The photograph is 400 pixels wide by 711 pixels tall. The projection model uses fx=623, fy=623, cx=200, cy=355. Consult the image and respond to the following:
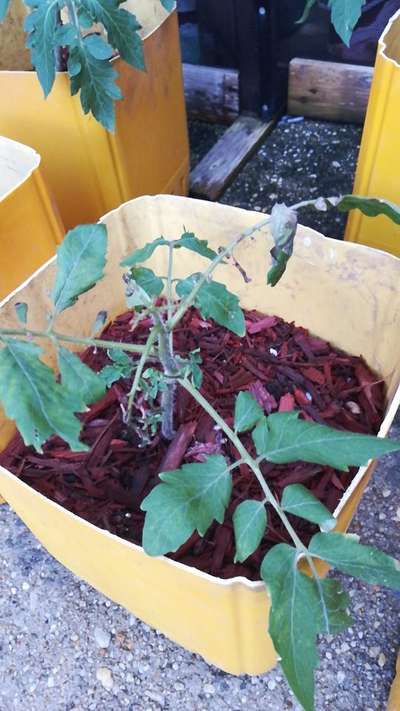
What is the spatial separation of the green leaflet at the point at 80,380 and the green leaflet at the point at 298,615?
0.18 metres

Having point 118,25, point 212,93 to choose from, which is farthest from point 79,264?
point 212,93

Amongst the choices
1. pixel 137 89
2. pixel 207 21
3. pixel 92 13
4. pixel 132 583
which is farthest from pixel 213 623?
pixel 207 21

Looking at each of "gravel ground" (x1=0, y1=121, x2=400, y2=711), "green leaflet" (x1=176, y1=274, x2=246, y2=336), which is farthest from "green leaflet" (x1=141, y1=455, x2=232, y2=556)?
"gravel ground" (x1=0, y1=121, x2=400, y2=711)

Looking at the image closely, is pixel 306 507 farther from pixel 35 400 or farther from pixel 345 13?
pixel 345 13

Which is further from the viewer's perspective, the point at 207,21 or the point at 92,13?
the point at 207,21

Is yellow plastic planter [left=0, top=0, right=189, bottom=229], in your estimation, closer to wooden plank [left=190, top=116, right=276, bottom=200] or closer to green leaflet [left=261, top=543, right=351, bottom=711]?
wooden plank [left=190, top=116, right=276, bottom=200]

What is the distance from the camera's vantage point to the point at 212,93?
1.70m

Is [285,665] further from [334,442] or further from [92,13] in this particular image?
[92,13]

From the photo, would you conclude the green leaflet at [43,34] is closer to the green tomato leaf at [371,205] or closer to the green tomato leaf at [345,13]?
the green tomato leaf at [345,13]

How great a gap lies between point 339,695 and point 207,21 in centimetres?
162

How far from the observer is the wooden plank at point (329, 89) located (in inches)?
62.5

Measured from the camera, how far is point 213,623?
26.1 inches

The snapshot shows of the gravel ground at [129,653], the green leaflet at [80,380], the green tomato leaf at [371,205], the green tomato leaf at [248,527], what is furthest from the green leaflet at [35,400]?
the gravel ground at [129,653]

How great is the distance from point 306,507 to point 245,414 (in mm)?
114
